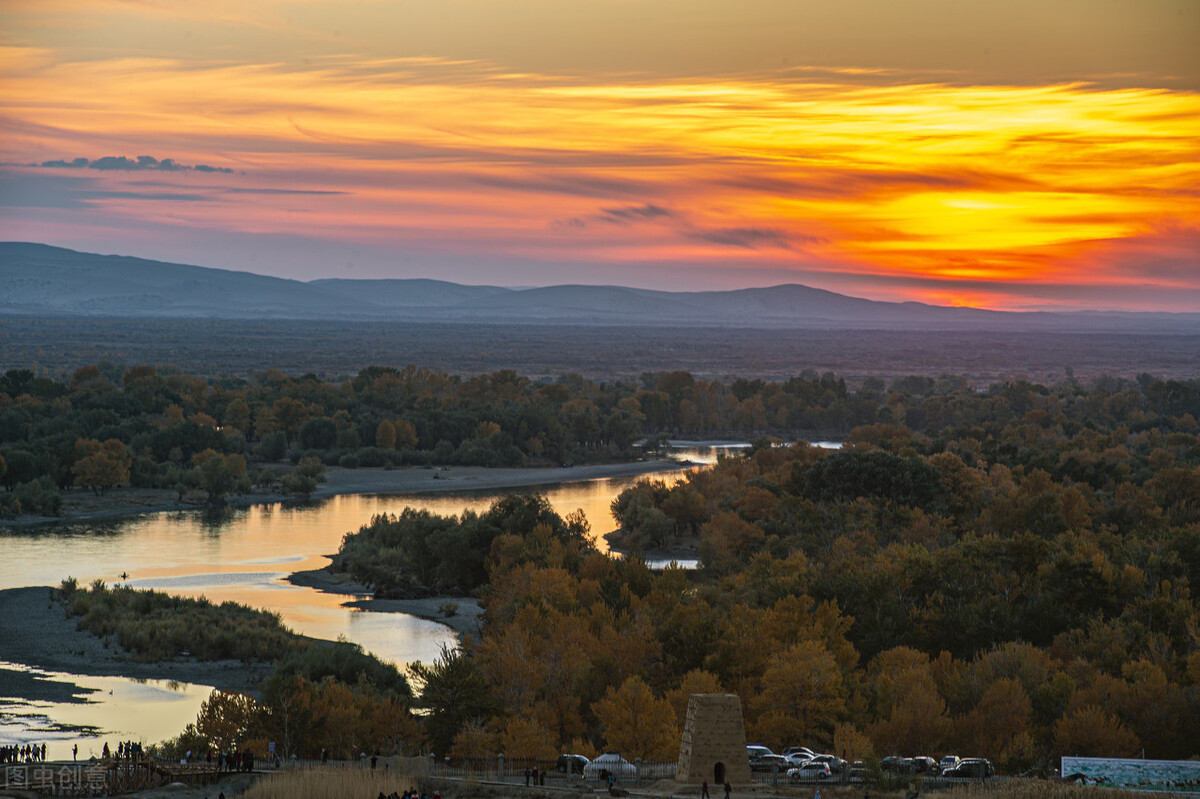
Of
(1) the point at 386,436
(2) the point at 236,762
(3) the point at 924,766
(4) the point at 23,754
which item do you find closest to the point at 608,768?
(3) the point at 924,766

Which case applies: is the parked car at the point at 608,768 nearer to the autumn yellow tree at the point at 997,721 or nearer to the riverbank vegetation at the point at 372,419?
the autumn yellow tree at the point at 997,721

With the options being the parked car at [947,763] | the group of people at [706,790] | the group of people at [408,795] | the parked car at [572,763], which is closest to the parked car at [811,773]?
the group of people at [706,790]

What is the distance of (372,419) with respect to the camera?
11181 cm

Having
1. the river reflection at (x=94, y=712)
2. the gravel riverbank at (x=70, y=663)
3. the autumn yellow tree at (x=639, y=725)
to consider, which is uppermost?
the autumn yellow tree at (x=639, y=725)

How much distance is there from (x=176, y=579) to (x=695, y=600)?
24687mm

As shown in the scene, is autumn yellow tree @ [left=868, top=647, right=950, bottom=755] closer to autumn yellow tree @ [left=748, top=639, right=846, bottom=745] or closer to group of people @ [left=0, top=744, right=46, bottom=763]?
autumn yellow tree @ [left=748, top=639, right=846, bottom=745]

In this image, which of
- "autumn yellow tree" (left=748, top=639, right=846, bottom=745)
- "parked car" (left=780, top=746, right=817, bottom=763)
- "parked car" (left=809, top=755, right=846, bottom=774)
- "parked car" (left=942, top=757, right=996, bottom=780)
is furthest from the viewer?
"autumn yellow tree" (left=748, top=639, right=846, bottom=745)

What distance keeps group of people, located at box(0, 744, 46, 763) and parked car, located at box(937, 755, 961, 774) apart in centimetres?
1819

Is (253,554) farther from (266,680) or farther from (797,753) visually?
(797,753)

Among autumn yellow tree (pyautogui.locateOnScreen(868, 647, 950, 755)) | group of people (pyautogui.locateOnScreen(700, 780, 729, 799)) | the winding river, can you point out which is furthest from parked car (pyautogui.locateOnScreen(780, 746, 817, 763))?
the winding river

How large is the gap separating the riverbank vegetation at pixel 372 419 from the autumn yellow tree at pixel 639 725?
47.2m

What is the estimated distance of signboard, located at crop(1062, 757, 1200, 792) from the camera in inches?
1075

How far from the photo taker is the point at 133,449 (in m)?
91.2

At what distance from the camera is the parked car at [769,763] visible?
28.8 metres
